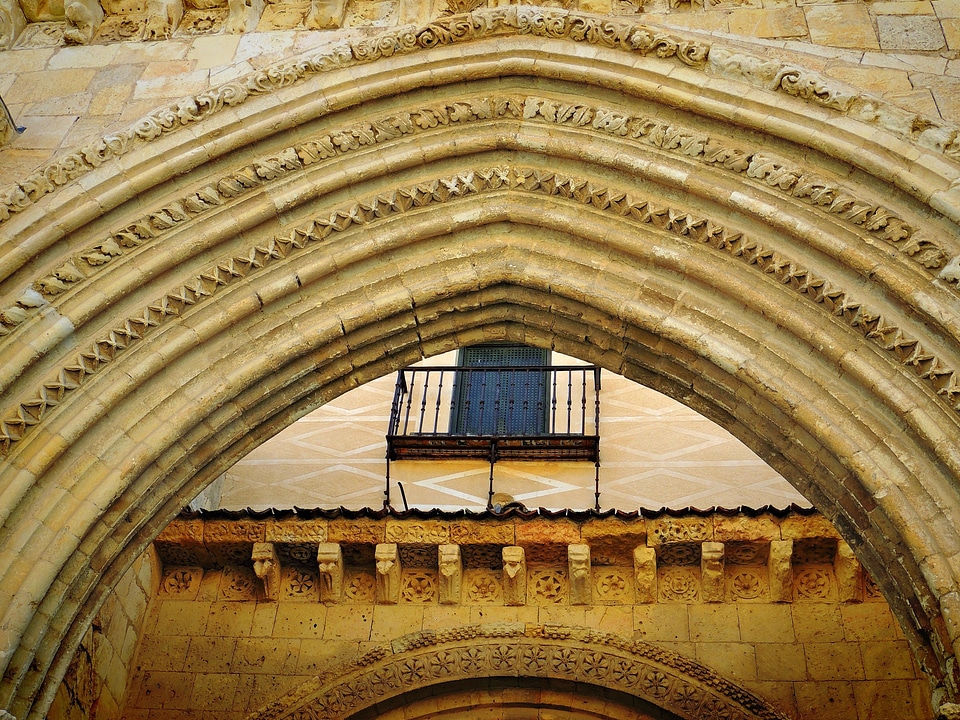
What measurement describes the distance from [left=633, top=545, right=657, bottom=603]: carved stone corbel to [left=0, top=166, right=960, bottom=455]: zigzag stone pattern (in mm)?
2156

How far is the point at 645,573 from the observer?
6.68 metres

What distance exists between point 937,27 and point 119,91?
13.7ft

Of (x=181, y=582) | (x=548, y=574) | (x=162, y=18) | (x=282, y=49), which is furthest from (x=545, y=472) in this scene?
(x=162, y=18)

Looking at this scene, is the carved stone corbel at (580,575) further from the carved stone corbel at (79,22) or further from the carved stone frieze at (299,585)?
the carved stone corbel at (79,22)

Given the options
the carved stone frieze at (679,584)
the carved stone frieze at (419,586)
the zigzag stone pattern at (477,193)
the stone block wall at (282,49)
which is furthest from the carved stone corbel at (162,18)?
the carved stone frieze at (679,584)

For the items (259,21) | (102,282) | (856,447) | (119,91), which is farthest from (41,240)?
(856,447)

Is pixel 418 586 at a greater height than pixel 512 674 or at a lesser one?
greater

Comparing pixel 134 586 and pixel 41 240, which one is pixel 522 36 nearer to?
pixel 41 240

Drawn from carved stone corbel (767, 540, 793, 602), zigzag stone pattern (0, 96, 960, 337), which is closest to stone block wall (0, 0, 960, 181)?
zigzag stone pattern (0, 96, 960, 337)

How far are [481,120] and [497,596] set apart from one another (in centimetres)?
285

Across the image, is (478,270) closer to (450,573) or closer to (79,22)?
(450,573)

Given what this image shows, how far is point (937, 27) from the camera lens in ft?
18.4

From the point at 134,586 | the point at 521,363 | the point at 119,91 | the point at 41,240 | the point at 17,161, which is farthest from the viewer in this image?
the point at 521,363

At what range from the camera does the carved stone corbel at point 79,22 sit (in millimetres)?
6348
